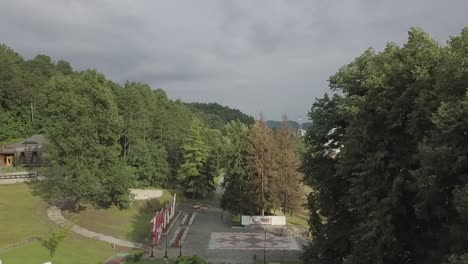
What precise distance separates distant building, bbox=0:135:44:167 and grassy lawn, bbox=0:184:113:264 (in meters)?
17.1

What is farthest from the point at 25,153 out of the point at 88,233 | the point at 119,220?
the point at 88,233

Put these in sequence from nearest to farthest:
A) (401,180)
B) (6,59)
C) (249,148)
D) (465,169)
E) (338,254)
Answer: (465,169), (401,180), (338,254), (249,148), (6,59)

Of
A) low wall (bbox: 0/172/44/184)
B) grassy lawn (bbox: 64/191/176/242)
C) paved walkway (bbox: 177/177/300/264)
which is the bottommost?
paved walkway (bbox: 177/177/300/264)

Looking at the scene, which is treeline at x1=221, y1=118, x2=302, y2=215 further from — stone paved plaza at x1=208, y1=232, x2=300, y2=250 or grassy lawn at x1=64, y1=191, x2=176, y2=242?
grassy lawn at x1=64, y1=191, x2=176, y2=242

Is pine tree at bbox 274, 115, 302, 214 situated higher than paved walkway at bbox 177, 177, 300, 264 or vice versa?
pine tree at bbox 274, 115, 302, 214

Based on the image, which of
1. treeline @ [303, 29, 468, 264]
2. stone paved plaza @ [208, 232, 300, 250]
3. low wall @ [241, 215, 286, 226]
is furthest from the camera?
low wall @ [241, 215, 286, 226]

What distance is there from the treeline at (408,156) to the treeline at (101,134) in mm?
27806

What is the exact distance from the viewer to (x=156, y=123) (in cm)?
7638

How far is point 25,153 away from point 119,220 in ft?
87.0

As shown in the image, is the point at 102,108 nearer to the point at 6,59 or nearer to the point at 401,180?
the point at 401,180

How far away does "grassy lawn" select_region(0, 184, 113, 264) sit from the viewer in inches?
1109

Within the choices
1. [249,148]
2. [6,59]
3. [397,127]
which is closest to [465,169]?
[397,127]

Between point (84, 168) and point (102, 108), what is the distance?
6468mm

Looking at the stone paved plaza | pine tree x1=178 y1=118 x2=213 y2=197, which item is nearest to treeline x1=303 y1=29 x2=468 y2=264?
the stone paved plaza
